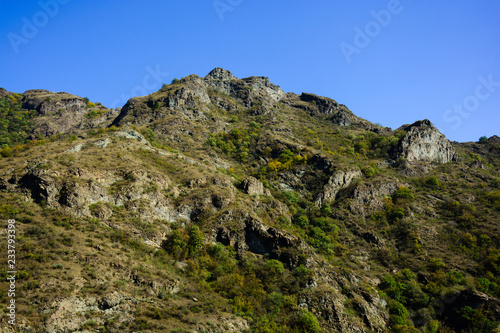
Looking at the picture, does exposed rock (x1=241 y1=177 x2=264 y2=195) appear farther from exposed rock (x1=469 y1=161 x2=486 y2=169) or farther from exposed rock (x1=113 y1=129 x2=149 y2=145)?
exposed rock (x1=469 y1=161 x2=486 y2=169)

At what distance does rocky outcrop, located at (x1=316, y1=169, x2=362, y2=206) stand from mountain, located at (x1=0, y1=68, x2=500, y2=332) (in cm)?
42

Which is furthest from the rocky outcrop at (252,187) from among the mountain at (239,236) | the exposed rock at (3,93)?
the exposed rock at (3,93)

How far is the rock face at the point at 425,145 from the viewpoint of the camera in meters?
101

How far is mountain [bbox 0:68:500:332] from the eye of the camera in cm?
3155

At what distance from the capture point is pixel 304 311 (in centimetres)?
3894

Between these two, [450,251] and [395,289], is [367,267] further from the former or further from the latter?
[450,251]

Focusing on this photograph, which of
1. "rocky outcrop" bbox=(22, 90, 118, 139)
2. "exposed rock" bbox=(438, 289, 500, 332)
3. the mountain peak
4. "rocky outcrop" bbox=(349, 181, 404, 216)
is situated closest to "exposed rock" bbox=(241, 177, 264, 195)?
"rocky outcrop" bbox=(349, 181, 404, 216)

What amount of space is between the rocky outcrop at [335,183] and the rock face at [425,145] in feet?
96.8

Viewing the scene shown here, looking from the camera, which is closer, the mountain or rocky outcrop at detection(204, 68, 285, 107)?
the mountain

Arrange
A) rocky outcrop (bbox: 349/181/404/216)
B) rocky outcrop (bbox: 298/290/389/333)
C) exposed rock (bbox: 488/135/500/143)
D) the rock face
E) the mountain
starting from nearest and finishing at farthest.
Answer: the mountain, rocky outcrop (bbox: 298/290/389/333), rocky outcrop (bbox: 349/181/404/216), the rock face, exposed rock (bbox: 488/135/500/143)

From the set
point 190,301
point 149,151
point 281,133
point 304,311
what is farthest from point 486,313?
point 281,133

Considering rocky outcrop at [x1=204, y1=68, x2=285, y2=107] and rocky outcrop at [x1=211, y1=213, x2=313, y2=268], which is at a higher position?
rocky outcrop at [x1=204, y1=68, x2=285, y2=107]

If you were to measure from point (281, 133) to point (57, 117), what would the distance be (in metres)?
111

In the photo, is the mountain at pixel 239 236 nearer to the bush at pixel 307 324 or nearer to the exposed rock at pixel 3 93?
the bush at pixel 307 324
